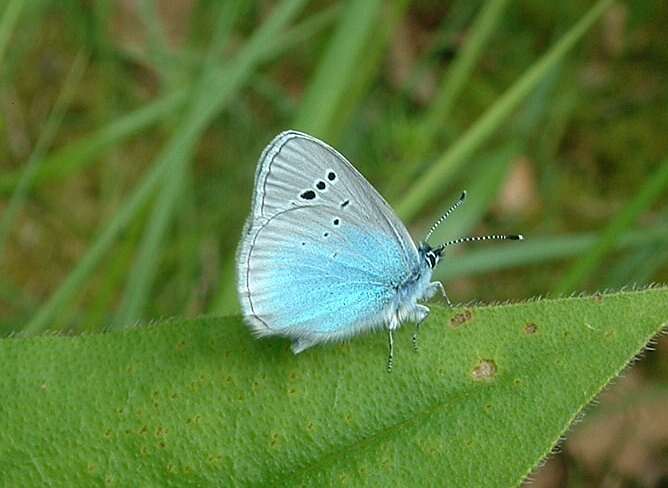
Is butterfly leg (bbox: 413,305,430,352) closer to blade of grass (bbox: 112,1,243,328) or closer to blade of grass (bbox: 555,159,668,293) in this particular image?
blade of grass (bbox: 555,159,668,293)

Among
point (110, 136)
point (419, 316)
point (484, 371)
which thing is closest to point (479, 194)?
point (110, 136)

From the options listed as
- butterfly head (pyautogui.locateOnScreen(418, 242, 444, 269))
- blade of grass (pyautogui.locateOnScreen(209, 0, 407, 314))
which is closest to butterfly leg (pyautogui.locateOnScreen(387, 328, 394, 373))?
butterfly head (pyautogui.locateOnScreen(418, 242, 444, 269))

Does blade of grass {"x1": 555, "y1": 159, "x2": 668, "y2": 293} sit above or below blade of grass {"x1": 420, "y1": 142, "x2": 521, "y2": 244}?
below

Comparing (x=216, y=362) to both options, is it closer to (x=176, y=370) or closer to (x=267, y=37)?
(x=176, y=370)

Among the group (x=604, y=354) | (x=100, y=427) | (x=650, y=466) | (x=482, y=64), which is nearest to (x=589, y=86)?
(x=482, y=64)

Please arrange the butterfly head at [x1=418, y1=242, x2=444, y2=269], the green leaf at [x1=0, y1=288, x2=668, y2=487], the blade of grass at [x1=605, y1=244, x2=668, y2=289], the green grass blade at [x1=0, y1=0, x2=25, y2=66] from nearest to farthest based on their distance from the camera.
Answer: the green leaf at [x1=0, y1=288, x2=668, y2=487]
the butterfly head at [x1=418, y1=242, x2=444, y2=269]
the green grass blade at [x1=0, y1=0, x2=25, y2=66]
the blade of grass at [x1=605, y1=244, x2=668, y2=289]

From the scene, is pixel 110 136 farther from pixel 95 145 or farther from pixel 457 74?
pixel 457 74
